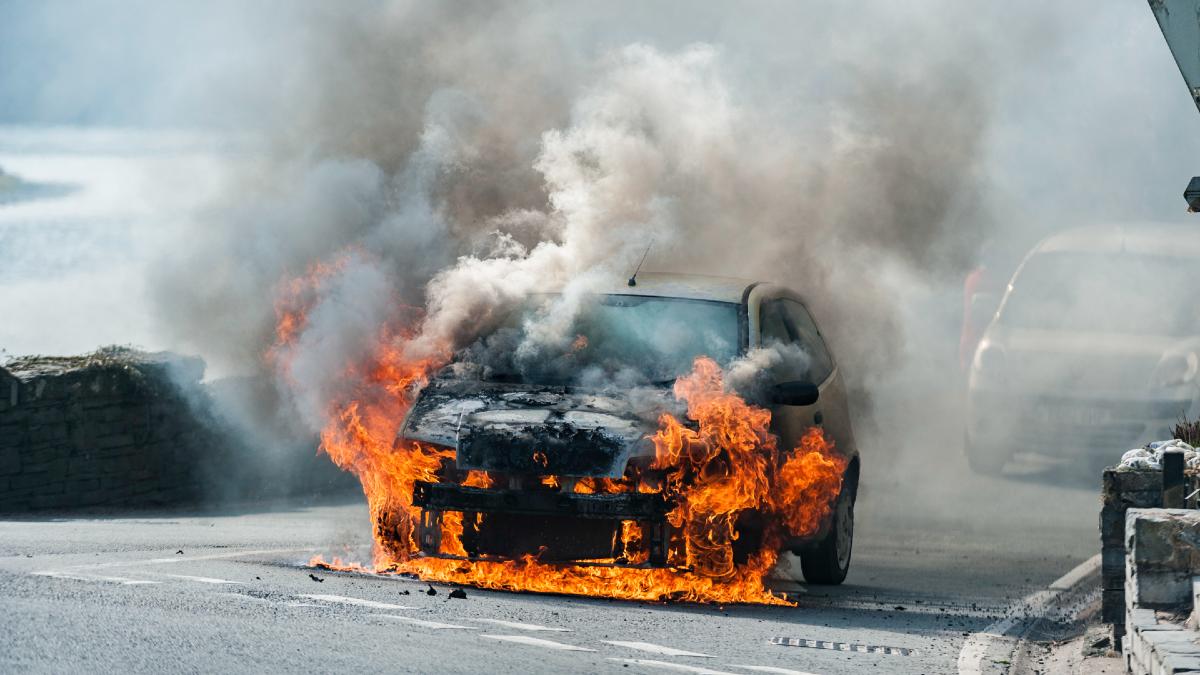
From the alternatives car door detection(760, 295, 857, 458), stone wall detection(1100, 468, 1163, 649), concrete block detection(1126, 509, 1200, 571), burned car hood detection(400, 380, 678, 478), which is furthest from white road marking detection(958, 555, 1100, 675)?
burned car hood detection(400, 380, 678, 478)

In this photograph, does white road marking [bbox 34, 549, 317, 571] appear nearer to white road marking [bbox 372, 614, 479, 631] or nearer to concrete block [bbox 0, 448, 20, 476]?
white road marking [bbox 372, 614, 479, 631]

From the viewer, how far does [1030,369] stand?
16.7 m

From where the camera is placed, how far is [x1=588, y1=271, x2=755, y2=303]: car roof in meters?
10.7

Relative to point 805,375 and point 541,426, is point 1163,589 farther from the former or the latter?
point 805,375

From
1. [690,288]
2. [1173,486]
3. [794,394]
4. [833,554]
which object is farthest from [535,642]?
[690,288]

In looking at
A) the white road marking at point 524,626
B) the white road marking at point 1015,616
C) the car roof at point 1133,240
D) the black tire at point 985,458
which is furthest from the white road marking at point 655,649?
the car roof at point 1133,240

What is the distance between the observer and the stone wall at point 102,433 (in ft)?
49.5

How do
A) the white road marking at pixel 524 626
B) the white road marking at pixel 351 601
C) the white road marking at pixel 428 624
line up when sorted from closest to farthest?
the white road marking at pixel 428 624 → the white road marking at pixel 524 626 → the white road marking at pixel 351 601

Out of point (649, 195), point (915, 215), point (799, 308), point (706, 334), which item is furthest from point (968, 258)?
point (706, 334)

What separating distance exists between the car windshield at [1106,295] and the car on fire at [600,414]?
6090mm

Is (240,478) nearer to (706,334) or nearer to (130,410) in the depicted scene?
(130,410)

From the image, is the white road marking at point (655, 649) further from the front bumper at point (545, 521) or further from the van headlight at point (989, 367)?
the van headlight at point (989, 367)

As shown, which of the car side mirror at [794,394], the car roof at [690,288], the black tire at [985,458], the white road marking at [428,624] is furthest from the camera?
the black tire at [985,458]

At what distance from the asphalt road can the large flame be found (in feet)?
0.60
